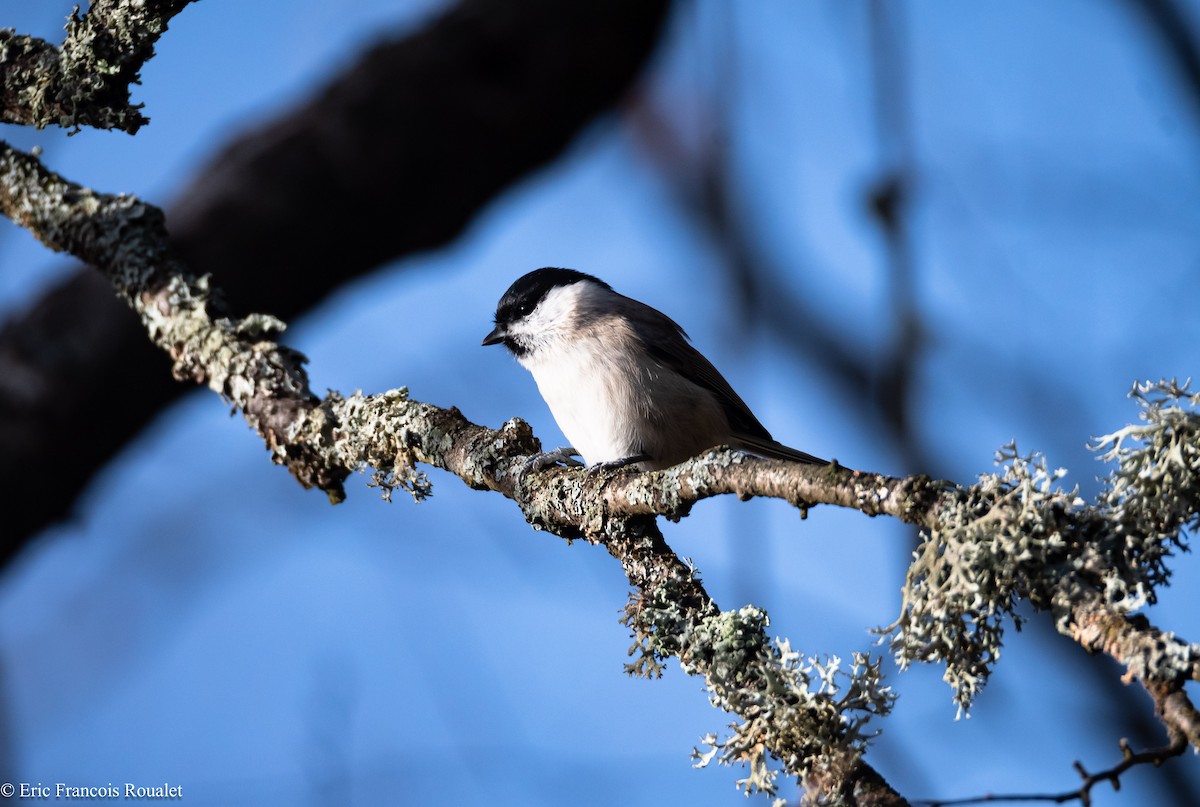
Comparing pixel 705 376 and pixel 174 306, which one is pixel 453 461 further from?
pixel 705 376

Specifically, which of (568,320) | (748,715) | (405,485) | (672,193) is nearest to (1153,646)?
(748,715)

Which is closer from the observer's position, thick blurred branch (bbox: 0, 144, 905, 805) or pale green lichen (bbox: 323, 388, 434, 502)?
thick blurred branch (bbox: 0, 144, 905, 805)

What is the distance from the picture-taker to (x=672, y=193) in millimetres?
6164

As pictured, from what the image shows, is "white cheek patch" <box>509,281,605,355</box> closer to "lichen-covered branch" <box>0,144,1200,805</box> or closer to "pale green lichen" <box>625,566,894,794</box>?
"lichen-covered branch" <box>0,144,1200,805</box>

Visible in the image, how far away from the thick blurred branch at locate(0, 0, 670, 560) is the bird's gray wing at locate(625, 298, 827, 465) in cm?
172

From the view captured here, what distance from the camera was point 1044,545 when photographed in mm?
1292

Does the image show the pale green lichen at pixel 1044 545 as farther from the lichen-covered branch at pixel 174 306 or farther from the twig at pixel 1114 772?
the lichen-covered branch at pixel 174 306

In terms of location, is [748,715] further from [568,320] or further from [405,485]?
[568,320]

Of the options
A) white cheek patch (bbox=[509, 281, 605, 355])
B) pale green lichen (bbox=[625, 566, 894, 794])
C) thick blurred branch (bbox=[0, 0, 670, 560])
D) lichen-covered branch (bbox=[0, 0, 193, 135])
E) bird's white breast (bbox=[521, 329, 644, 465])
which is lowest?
pale green lichen (bbox=[625, 566, 894, 794])

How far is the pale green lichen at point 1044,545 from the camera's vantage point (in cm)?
125

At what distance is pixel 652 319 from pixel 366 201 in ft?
5.59

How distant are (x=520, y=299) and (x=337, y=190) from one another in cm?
141

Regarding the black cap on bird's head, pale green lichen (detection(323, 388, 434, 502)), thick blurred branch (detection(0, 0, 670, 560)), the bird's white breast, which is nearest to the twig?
pale green lichen (detection(323, 388, 434, 502))

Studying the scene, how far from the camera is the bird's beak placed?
3551 millimetres
